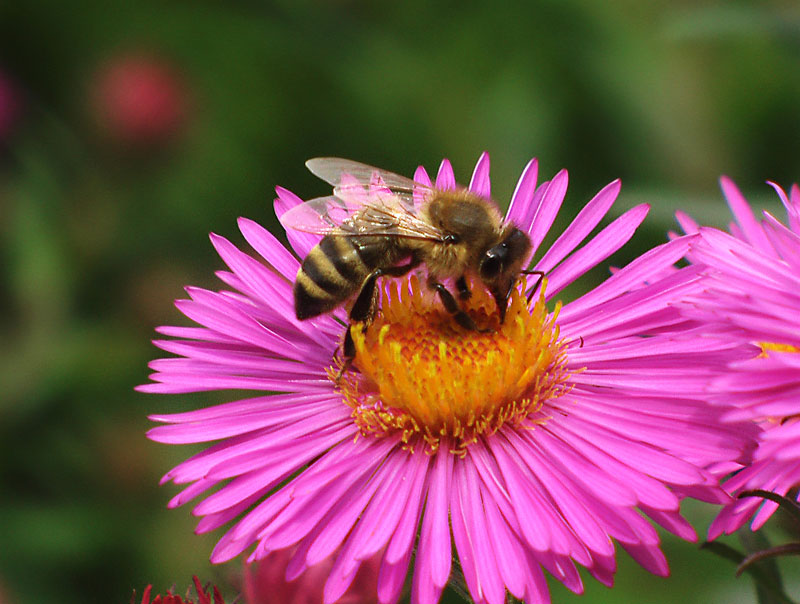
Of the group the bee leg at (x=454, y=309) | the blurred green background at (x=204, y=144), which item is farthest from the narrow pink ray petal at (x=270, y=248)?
the blurred green background at (x=204, y=144)

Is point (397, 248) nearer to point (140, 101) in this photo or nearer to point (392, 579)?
point (392, 579)

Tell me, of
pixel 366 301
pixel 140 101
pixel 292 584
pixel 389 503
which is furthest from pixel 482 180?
pixel 140 101

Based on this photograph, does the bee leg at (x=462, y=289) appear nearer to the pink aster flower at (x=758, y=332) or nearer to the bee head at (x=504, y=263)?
the bee head at (x=504, y=263)

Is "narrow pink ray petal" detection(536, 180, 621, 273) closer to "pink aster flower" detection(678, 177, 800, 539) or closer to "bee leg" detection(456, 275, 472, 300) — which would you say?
"bee leg" detection(456, 275, 472, 300)

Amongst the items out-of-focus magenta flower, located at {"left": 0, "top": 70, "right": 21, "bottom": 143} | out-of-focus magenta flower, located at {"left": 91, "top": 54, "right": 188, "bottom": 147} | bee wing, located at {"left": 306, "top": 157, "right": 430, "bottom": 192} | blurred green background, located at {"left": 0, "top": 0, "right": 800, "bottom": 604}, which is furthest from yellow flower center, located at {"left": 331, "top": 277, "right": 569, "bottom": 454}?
out-of-focus magenta flower, located at {"left": 0, "top": 70, "right": 21, "bottom": 143}

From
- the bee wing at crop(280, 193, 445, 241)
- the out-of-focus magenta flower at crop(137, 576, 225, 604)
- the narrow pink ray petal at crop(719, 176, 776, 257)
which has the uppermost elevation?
the narrow pink ray petal at crop(719, 176, 776, 257)

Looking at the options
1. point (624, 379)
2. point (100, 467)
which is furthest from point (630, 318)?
point (100, 467)

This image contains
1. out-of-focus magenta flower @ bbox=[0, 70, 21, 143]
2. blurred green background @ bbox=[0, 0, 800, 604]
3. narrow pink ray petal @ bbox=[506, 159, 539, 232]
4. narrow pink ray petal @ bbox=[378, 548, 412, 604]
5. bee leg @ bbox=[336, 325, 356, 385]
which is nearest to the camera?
narrow pink ray petal @ bbox=[378, 548, 412, 604]
